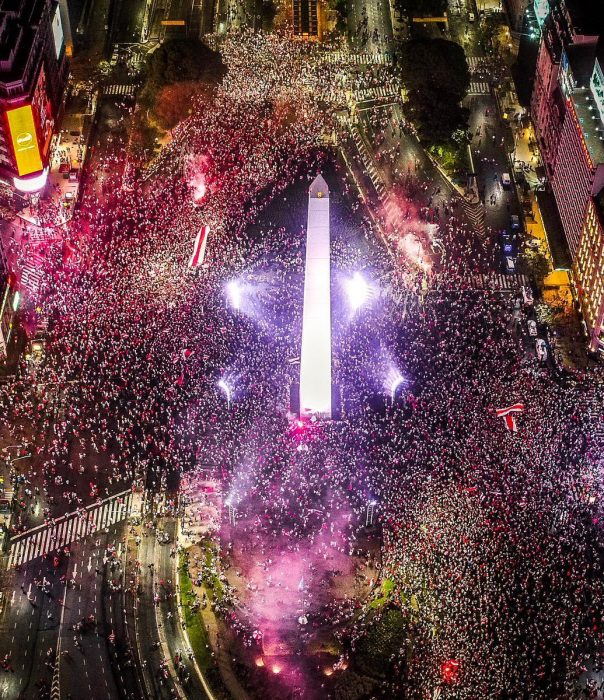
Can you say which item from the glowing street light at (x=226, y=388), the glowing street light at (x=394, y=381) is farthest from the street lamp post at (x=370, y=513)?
the glowing street light at (x=226, y=388)

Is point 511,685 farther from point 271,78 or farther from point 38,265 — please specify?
point 271,78

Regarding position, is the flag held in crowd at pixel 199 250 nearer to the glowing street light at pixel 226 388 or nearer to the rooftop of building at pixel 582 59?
the glowing street light at pixel 226 388

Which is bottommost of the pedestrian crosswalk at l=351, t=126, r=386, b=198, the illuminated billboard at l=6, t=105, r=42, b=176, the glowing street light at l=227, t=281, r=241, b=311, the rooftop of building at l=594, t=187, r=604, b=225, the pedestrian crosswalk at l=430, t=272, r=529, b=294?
the glowing street light at l=227, t=281, r=241, b=311

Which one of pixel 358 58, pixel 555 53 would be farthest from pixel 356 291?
pixel 358 58

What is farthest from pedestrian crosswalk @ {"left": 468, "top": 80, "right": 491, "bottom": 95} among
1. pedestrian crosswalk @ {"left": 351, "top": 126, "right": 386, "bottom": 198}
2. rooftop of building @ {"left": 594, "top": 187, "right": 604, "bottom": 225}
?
rooftop of building @ {"left": 594, "top": 187, "right": 604, "bottom": 225}

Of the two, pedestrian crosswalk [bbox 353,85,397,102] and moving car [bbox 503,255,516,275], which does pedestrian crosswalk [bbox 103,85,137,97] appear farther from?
moving car [bbox 503,255,516,275]

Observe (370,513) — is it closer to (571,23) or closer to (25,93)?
(25,93)

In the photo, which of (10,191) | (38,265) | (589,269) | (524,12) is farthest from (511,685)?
(524,12)
